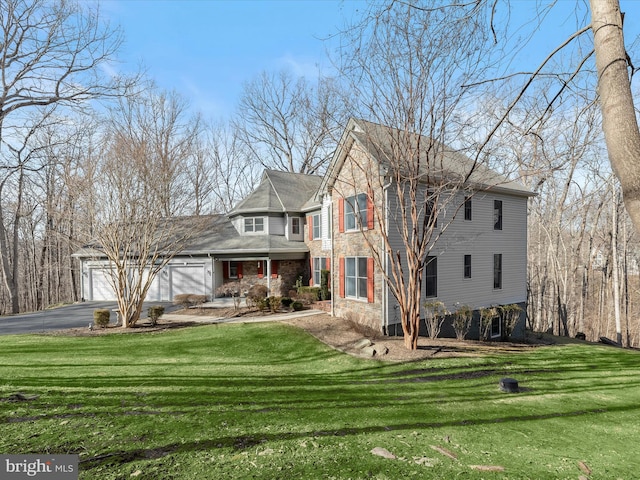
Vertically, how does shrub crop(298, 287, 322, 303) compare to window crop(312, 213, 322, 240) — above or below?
below

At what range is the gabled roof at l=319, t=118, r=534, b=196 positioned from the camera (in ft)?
30.5

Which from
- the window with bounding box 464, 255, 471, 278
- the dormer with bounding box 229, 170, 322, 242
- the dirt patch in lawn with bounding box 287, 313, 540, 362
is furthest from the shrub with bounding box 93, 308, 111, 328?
the window with bounding box 464, 255, 471, 278

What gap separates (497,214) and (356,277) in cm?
764

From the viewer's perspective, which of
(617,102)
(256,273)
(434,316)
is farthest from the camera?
(256,273)

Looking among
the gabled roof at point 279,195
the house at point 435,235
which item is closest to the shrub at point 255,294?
the house at point 435,235

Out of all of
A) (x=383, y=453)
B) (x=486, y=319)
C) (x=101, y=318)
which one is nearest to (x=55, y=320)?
(x=101, y=318)

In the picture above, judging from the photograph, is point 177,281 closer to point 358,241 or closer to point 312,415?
point 358,241

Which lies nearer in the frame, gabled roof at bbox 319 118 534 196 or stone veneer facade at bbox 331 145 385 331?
gabled roof at bbox 319 118 534 196

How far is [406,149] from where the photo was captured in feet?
30.7

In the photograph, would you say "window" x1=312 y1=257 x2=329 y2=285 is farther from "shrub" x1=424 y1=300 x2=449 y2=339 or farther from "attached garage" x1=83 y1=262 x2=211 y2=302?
"shrub" x1=424 y1=300 x2=449 y2=339

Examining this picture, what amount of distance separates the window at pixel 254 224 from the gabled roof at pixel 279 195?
21.7 inches

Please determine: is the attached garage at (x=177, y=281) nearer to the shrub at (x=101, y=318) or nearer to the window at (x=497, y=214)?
the shrub at (x=101, y=318)

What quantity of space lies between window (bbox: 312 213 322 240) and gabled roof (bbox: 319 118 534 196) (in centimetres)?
300

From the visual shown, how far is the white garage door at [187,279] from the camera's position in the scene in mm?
19500
